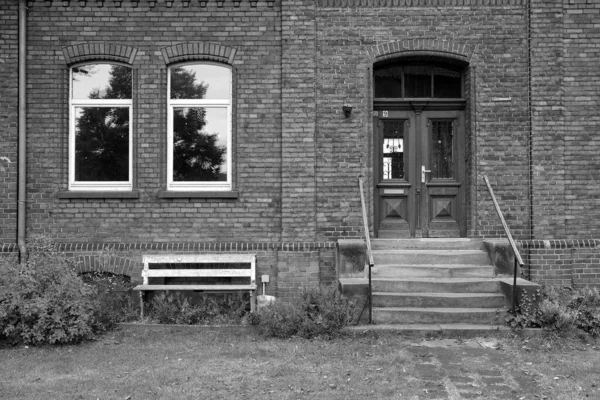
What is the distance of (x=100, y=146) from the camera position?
919 centimetres

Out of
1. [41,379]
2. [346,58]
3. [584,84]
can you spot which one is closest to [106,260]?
[41,379]

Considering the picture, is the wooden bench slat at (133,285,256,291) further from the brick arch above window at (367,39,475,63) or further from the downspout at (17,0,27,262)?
the brick arch above window at (367,39,475,63)

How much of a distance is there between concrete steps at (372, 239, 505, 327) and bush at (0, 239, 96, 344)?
12.6 feet

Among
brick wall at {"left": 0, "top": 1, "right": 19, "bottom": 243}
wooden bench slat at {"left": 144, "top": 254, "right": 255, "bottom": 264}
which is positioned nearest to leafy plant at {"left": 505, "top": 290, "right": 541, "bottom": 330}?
wooden bench slat at {"left": 144, "top": 254, "right": 255, "bottom": 264}

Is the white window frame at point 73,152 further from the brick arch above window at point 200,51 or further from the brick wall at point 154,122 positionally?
the brick arch above window at point 200,51

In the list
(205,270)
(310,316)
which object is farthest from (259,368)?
(205,270)

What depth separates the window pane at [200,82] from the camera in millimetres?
9195

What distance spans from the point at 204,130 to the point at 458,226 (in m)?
4.51

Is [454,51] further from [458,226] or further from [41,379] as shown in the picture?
[41,379]

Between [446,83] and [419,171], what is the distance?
1559 mm

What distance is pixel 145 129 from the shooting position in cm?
902

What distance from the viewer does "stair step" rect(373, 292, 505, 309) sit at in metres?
7.78

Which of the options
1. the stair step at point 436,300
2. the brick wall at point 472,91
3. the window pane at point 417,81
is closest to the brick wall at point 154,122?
the brick wall at point 472,91

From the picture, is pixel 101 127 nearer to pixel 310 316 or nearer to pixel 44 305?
pixel 44 305
